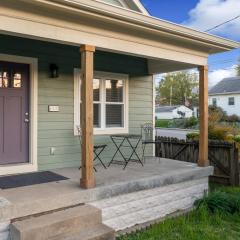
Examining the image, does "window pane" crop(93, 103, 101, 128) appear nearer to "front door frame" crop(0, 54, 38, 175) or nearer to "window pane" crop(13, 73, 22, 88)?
"front door frame" crop(0, 54, 38, 175)

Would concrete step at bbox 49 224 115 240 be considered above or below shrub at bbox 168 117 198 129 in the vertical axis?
below

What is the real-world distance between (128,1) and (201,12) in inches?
474

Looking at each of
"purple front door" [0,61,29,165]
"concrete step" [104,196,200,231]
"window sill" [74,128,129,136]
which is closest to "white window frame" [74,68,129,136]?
"window sill" [74,128,129,136]

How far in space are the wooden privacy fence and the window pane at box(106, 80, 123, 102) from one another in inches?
56.8

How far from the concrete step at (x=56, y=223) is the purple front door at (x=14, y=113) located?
199cm

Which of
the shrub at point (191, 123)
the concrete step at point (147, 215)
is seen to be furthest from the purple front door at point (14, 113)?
the shrub at point (191, 123)

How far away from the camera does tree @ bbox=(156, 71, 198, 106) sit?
5429cm

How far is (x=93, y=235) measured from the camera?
3.69 meters

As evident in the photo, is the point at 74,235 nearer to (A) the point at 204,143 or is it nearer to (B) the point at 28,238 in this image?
(B) the point at 28,238

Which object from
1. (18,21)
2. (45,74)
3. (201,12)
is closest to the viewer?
(18,21)

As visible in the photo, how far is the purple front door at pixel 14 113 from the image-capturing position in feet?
17.7

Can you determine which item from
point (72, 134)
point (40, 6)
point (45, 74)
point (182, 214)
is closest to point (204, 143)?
point (182, 214)

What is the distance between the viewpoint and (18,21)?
3949 mm

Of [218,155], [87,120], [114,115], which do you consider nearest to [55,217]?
[87,120]
